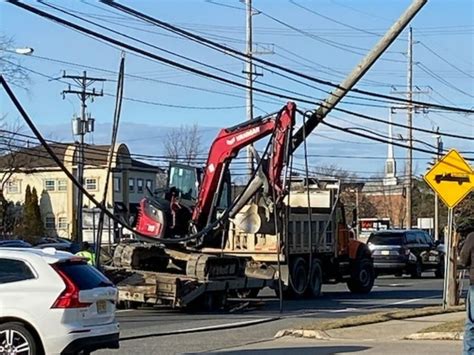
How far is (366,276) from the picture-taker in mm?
32594

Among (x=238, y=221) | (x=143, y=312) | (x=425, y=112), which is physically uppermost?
(x=425, y=112)

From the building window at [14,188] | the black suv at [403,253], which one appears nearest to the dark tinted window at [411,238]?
the black suv at [403,253]

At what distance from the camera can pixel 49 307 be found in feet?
41.8

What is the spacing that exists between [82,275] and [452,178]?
35.6 feet

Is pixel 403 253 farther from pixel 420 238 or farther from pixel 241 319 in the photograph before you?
pixel 241 319

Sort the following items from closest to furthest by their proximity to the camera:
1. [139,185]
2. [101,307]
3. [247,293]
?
[101,307]
[247,293]
[139,185]

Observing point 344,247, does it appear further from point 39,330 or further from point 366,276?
point 39,330

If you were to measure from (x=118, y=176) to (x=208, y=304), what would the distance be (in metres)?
64.0

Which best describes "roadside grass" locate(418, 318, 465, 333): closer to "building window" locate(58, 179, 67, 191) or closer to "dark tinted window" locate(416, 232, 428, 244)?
"dark tinted window" locate(416, 232, 428, 244)

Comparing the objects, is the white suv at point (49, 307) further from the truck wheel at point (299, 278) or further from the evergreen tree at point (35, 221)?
the evergreen tree at point (35, 221)

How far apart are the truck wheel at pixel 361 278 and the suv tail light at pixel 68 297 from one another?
20.0 m

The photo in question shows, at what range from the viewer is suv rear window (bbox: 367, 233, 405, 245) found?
41.0 metres

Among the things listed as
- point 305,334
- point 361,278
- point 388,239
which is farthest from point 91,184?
point 305,334

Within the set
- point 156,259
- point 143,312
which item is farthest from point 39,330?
point 156,259
